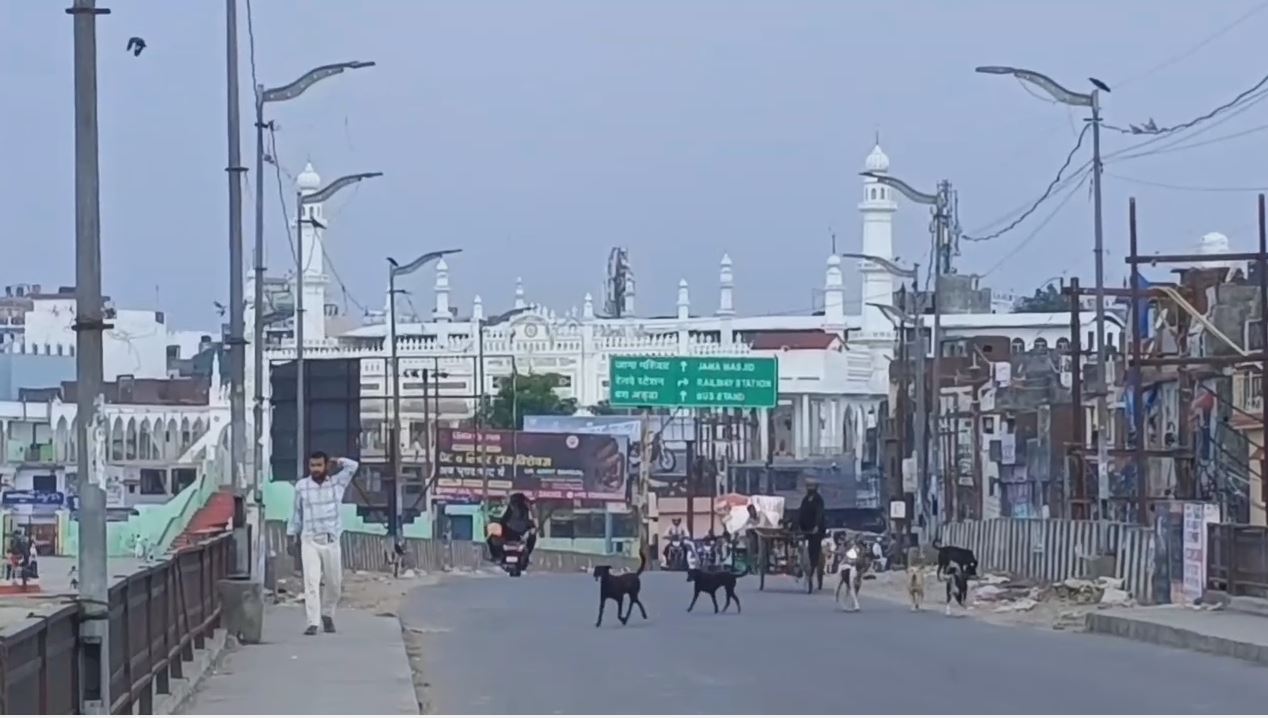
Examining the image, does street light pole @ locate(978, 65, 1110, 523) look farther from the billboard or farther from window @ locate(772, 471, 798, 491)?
window @ locate(772, 471, 798, 491)

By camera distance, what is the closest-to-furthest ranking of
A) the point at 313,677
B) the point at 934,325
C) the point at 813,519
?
the point at 313,677 → the point at 813,519 → the point at 934,325

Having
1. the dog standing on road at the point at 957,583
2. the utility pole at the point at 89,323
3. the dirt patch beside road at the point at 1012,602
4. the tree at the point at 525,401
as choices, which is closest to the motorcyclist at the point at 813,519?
the dirt patch beside road at the point at 1012,602

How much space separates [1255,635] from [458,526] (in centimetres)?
8266

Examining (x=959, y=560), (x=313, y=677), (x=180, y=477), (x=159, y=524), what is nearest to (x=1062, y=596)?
(x=959, y=560)

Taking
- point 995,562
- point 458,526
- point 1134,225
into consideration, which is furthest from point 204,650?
point 458,526

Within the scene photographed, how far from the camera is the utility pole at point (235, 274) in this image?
92.3 ft

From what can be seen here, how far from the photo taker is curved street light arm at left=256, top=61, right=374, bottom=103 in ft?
110

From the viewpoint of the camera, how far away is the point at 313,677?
19641 mm

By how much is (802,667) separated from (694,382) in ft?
196

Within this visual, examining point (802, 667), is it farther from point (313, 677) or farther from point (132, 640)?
point (132, 640)

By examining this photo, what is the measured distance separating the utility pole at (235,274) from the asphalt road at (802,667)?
9.41 ft

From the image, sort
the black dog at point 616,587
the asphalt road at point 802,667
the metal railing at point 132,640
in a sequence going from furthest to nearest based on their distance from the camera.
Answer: the black dog at point 616,587
the asphalt road at point 802,667
the metal railing at point 132,640

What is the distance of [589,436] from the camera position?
100 m

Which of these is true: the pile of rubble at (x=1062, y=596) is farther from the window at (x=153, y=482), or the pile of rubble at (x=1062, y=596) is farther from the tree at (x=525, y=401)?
the tree at (x=525, y=401)
